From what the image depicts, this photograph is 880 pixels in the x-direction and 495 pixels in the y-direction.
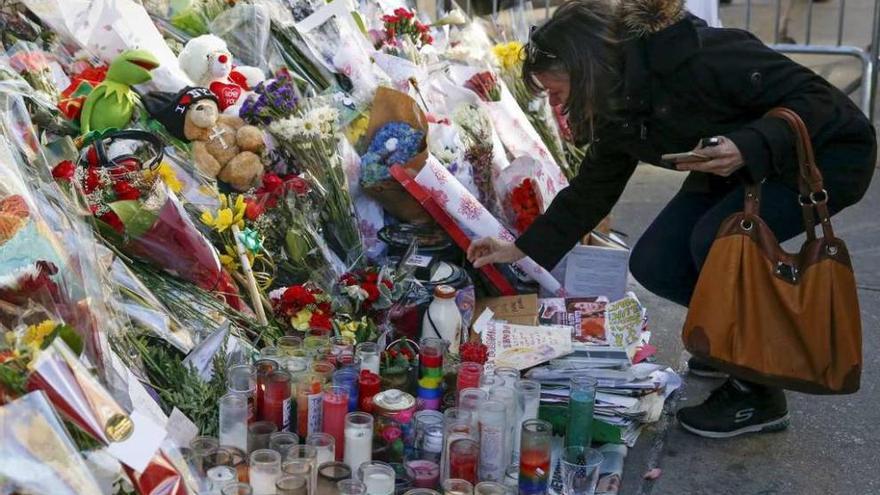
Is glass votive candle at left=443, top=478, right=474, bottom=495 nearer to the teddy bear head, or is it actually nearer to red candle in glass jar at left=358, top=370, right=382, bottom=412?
red candle in glass jar at left=358, top=370, right=382, bottom=412

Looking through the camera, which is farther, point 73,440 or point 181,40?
point 181,40

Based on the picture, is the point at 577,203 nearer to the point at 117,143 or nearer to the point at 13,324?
the point at 117,143

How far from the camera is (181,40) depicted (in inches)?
189

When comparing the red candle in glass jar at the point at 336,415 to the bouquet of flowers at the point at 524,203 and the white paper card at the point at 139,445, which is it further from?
the bouquet of flowers at the point at 524,203

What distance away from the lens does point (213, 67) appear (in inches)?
172

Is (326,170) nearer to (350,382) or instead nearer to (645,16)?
(350,382)

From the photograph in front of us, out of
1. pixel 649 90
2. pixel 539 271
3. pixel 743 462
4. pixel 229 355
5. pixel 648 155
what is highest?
pixel 649 90

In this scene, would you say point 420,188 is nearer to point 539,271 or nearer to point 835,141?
point 539,271

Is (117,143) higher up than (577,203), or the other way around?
(117,143)

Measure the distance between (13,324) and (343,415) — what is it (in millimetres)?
894

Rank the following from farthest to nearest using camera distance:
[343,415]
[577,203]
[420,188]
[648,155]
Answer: [420,188] < [577,203] < [648,155] < [343,415]

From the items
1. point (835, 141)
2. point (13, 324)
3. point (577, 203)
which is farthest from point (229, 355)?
point (835, 141)

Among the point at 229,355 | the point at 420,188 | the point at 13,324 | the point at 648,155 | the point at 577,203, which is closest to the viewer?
the point at 13,324

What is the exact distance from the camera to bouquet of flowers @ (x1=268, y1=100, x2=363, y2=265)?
3949 mm
